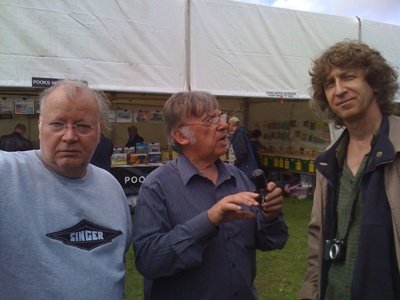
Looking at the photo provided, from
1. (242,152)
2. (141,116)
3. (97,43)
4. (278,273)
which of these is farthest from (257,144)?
(278,273)

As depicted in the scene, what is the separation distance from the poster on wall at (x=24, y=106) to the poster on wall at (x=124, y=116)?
5.40ft

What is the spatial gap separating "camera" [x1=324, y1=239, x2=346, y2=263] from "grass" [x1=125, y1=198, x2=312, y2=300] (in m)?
2.29

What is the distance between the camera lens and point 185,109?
1.82 metres

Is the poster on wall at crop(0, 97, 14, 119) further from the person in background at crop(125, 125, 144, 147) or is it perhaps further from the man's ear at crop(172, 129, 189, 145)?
the man's ear at crop(172, 129, 189, 145)

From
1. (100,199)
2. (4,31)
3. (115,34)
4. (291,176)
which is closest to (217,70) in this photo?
(115,34)

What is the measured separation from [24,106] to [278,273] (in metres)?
4.76

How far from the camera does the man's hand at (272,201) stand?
1.62m

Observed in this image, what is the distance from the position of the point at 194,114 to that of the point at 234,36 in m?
5.16

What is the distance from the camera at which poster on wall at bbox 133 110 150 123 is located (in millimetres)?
8086

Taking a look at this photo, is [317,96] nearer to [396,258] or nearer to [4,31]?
[396,258]

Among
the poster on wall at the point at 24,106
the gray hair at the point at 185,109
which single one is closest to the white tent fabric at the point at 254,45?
the poster on wall at the point at 24,106

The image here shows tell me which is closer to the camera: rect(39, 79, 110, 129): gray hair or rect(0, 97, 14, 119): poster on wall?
rect(39, 79, 110, 129): gray hair

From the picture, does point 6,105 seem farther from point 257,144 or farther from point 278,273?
Result: point 257,144

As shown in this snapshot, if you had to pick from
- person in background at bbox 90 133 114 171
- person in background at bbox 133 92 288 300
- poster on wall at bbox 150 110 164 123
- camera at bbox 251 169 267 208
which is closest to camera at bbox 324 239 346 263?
person in background at bbox 133 92 288 300
